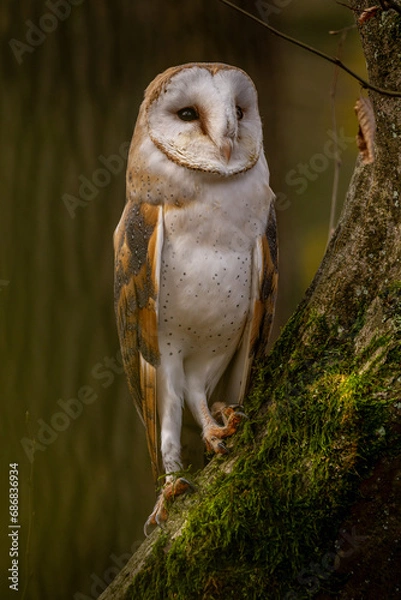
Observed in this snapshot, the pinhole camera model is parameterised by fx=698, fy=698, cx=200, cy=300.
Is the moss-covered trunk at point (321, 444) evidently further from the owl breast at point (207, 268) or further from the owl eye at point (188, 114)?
the owl eye at point (188, 114)

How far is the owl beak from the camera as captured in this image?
5.31ft

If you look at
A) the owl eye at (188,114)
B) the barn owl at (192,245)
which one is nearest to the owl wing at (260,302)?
the barn owl at (192,245)

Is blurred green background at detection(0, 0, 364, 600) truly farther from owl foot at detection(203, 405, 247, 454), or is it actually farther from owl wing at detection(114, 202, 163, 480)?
owl foot at detection(203, 405, 247, 454)

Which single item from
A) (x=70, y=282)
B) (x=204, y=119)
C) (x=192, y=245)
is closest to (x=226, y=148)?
(x=204, y=119)

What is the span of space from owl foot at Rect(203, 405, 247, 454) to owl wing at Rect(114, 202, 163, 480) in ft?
0.57

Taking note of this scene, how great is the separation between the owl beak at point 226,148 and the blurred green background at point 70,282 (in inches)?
20.7

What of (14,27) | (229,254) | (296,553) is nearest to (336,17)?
(14,27)

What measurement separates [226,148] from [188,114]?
0.17m

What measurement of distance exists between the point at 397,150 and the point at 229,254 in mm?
534

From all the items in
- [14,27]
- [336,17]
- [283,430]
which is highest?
[336,17]

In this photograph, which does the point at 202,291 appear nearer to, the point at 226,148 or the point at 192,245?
the point at 192,245

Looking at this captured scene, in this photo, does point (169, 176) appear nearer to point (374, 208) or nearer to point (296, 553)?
point (374, 208)

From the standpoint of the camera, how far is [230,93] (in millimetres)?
1646

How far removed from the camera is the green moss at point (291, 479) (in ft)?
3.99
